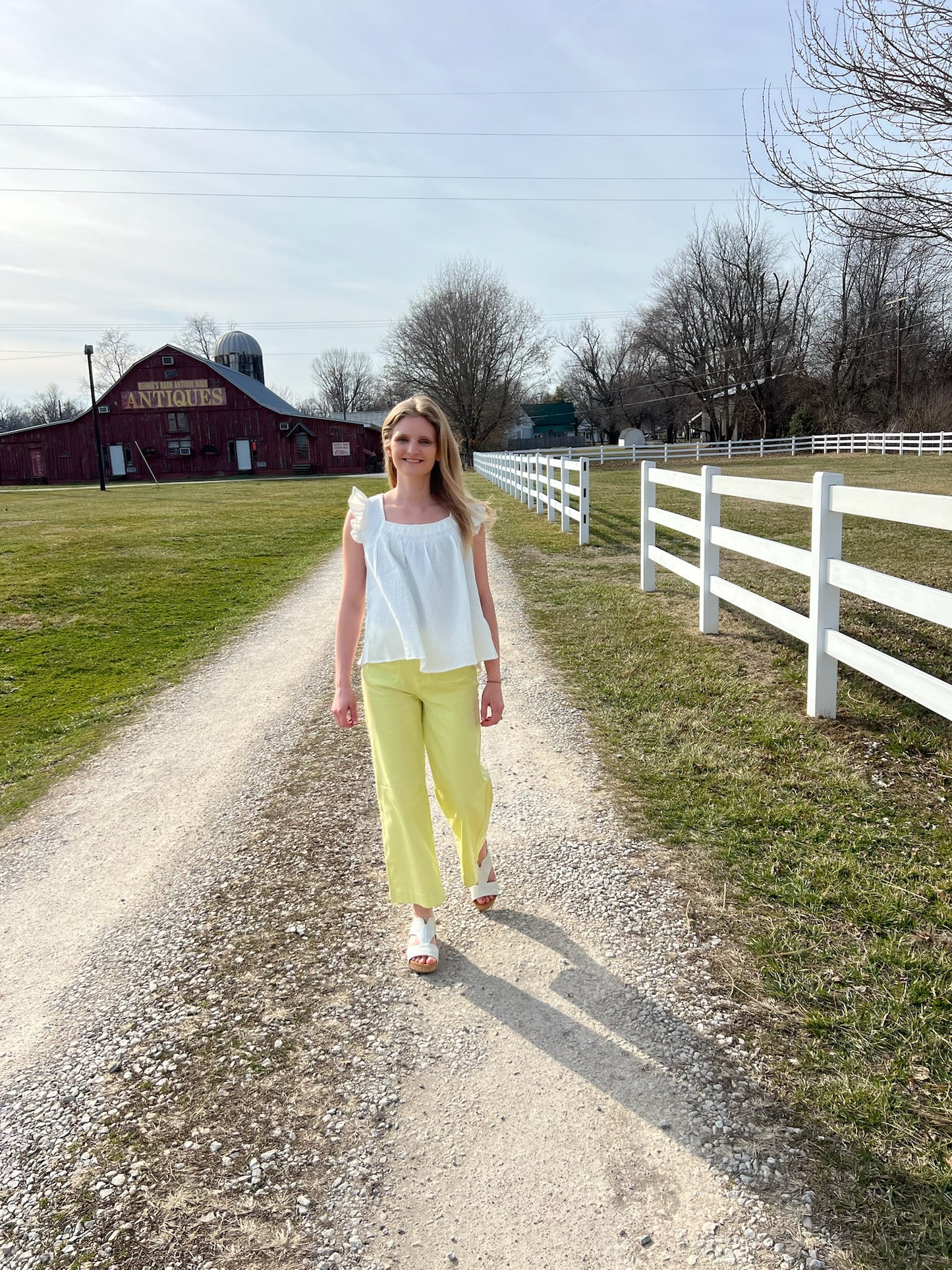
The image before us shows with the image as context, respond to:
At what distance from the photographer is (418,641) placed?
2.67m

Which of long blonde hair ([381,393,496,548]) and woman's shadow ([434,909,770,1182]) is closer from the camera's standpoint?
woman's shadow ([434,909,770,1182])

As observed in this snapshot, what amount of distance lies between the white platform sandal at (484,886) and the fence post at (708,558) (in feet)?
14.3

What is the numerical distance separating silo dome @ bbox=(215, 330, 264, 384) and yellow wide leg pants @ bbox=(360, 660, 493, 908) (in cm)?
6820

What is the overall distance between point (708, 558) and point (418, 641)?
489 cm

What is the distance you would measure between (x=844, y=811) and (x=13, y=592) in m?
9.38

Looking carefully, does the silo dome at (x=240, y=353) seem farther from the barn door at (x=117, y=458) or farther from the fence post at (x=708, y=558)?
the fence post at (x=708, y=558)

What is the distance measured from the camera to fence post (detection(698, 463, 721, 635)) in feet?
22.8

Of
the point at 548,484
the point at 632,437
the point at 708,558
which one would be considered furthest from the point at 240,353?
the point at 708,558

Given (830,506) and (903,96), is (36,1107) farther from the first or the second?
(903,96)

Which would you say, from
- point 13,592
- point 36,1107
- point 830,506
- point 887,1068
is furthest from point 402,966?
point 13,592

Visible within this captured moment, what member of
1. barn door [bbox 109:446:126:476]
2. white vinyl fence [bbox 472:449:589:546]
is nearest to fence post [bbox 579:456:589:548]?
white vinyl fence [bbox 472:449:589:546]

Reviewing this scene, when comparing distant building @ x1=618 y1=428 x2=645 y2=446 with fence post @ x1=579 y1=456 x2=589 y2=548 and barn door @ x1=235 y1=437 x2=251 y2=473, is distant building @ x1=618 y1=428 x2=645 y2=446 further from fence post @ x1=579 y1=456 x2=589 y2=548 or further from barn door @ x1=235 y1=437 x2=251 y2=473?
fence post @ x1=579 y1=456 x2=589 y2=548

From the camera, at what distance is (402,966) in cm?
286

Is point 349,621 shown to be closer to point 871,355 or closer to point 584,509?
point 584,509
